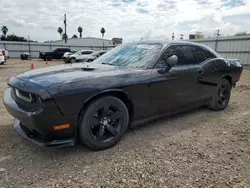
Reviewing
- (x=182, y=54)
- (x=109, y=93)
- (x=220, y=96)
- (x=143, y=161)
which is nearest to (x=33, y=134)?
(x=109, y=93)

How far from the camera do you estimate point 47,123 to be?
225 centimetres

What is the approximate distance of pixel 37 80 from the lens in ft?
8.04

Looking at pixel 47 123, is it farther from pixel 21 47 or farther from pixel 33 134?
pixel 21 47

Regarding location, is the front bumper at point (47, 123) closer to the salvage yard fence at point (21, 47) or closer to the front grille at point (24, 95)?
the front grille at point (24, 95)

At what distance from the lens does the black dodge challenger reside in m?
2.32

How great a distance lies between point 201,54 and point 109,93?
239 cm

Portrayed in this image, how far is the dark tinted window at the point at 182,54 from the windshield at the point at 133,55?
0.69 feet

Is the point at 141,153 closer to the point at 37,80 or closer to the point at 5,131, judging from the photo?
the point at 37,80

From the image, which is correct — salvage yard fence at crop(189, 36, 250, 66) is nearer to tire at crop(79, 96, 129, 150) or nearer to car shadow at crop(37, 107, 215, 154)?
car shadow at crop(37, 107, 215, 154)

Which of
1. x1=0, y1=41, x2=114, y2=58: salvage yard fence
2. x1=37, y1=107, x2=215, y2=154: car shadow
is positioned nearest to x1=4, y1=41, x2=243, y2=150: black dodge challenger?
x1=37, y1=107, x2=215, y2=154: car shadow

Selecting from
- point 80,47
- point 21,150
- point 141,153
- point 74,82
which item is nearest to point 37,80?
point 74,82

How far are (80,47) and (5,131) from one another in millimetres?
30851

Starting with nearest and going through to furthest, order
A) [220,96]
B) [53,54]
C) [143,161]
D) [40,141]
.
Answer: [40,141]
[143,161]
[220,96]
[53,54]

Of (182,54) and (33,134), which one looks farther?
(182,54)
